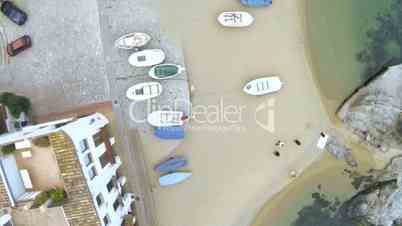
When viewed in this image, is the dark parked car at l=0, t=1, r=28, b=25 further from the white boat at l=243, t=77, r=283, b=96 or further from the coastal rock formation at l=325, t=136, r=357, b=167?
the coastal rock formation at l=325, t=136, r=357, b=167

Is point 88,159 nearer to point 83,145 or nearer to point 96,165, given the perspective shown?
point 96,165

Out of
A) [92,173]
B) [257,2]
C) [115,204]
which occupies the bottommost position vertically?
[115,204]

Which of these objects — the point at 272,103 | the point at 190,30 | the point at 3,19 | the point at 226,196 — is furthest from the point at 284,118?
the point at 3,19

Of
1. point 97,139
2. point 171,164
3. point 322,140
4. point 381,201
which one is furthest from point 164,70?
point 381,201

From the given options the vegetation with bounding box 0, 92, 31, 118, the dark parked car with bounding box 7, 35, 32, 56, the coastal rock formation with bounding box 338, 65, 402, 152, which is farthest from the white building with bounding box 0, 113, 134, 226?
the coastal rock formation with bounding box 338, 65, 402, 152

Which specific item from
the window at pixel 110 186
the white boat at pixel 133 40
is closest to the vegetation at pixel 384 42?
the white boat at pixel 133 40

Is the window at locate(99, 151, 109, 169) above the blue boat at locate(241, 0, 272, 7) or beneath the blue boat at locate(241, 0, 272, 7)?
beneath
